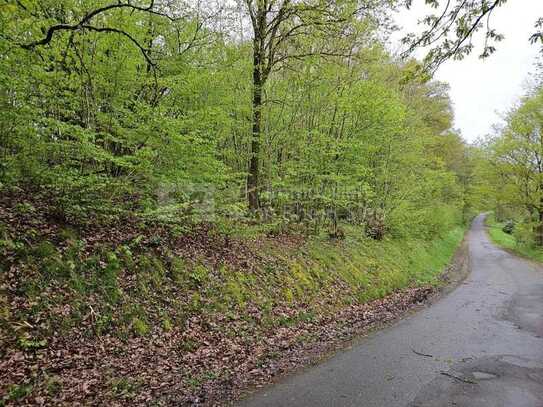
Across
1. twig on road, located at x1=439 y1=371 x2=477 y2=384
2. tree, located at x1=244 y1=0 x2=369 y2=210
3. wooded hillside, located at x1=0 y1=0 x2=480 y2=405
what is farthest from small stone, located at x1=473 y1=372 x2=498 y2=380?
tree, located at x1=244 y1=0 x2=369 y2=210

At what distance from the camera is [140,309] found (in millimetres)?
5566

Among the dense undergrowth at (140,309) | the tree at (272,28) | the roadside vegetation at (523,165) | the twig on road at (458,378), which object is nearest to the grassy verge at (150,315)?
the dense undergrowth at (140,309)

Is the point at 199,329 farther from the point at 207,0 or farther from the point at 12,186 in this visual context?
the point at 207,0

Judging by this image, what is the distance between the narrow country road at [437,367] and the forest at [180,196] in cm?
63

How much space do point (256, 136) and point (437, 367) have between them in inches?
290

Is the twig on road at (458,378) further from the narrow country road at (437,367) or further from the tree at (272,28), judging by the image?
the tree at (272,28)

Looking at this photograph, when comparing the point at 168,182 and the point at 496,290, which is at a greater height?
the point at 168,182

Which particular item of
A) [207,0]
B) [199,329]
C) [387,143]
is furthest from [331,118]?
[199,329]

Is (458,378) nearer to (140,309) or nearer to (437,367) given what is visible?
(437,367)

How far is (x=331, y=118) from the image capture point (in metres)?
12.8

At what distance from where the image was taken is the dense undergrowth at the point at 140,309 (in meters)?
4.23

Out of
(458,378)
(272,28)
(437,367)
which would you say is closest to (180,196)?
(437,367)

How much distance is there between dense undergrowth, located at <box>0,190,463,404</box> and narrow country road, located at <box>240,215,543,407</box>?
82 cm

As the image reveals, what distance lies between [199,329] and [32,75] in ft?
16.1
